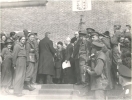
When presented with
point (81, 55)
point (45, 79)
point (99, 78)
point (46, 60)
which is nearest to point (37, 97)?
point (45, 79)

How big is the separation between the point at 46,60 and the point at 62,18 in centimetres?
492

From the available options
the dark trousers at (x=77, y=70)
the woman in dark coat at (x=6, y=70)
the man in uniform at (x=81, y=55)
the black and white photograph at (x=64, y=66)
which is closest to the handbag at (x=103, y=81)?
the black and white photograph at (x=64, y=66)

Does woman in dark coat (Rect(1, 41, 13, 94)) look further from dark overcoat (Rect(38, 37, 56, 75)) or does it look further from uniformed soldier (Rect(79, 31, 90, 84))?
uniformed soldier (Rect(79, 31, 90, 84))

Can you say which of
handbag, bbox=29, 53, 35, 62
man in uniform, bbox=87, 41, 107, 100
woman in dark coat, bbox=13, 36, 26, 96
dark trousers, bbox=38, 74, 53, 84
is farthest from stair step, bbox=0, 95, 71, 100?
man in uniform, bbox=87, 41, 107, 100

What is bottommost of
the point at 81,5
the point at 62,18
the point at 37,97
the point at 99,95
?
the point at 37,97

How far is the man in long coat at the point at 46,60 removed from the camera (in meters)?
10.8

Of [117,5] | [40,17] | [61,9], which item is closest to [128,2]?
[117,5]

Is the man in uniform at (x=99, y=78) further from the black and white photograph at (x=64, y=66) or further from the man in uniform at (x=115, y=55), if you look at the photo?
the man in uniform at (x=115, y=55)

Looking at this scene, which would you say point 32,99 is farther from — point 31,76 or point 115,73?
point 115,73

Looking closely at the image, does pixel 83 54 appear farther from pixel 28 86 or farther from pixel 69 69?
pixel 28 86

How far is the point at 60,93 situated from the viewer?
33.0ft

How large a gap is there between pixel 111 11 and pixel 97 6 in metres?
0.68

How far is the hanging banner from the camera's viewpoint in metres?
15.1

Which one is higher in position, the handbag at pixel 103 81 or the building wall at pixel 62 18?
the building wall at pixel 62 18
